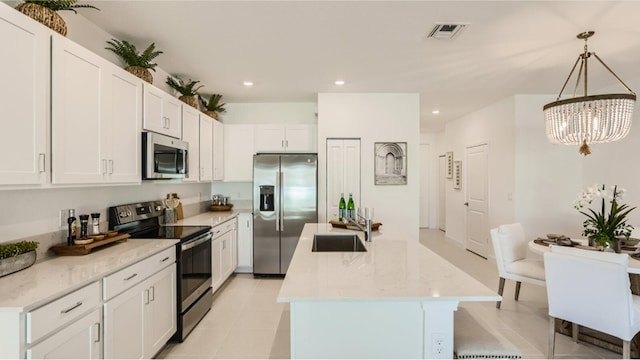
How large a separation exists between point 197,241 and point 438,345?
7.25 ft

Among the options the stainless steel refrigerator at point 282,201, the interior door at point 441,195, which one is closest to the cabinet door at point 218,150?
the stainless steel refrigerator at point 282,201

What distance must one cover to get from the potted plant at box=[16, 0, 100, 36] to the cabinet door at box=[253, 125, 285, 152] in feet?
9.22

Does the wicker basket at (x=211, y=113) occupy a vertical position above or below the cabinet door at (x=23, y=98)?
above

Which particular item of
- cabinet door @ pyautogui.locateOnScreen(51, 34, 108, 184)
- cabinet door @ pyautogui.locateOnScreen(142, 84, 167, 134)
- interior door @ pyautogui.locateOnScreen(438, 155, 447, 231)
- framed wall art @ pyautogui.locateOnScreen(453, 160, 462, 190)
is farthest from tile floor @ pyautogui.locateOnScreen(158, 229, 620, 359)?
interior door @ pyautogui.locateOnScreen(438, 155, 447, 231)

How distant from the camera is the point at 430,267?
1684 millimetres

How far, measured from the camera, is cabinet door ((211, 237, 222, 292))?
3359 millimetres

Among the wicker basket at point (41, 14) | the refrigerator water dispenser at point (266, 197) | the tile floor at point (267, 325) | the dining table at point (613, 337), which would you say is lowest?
the tile floor at point (267, 325)

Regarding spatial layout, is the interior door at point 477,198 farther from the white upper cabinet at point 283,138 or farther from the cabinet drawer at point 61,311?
the cabinet drawer at point 61,311

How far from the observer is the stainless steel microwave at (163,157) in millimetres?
2541

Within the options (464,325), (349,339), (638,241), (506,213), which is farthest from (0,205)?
(506,213)

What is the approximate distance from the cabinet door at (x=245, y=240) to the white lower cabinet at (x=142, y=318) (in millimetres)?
1793

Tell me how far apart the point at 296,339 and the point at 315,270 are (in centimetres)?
37

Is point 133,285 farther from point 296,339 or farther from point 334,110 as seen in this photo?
point 334,110

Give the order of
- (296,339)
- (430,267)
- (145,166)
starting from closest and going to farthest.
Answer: (296,339) < (430,267) < (145,166)
